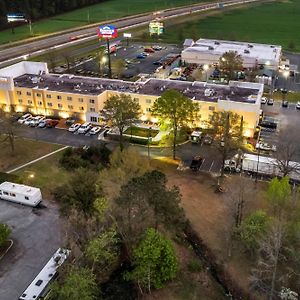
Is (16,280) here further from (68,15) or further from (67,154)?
(68,15)

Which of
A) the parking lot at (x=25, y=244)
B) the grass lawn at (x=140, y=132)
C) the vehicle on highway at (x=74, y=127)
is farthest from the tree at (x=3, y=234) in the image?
the grass lawn at (x=140, y=132)

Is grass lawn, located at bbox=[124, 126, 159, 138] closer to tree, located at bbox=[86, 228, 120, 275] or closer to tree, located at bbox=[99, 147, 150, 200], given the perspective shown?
tree, located at bbox=[99, 147, 150, 200]

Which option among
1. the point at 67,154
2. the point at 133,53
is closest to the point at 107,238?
the point at 67,154

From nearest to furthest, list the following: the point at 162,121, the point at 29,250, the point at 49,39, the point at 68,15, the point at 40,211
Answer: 1. the point at 29,250
2. the point at 40,211
3. the point at 162,121
4. the point at 49,39
5. the point at 68,15

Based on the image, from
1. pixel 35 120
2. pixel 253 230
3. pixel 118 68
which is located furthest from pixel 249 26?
pixel 253 230

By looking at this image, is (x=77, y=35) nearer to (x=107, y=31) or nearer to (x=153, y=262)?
(x=107, y=31)

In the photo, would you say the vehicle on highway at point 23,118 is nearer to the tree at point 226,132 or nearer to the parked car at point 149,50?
the tree at point 226,132
